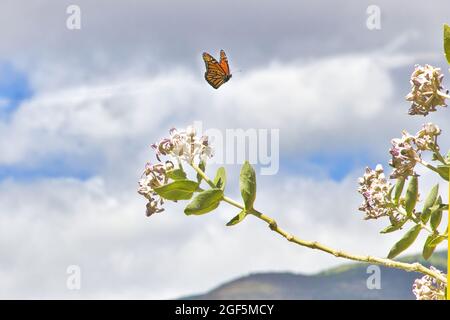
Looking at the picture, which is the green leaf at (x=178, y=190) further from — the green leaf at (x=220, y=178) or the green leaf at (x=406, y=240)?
the green leaf at (x=406, y=240)

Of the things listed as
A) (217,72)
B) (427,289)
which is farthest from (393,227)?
(217,72)

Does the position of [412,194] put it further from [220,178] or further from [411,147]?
[220,178]

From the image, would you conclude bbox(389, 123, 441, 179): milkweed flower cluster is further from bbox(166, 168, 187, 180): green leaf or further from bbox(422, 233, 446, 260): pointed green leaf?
bbox(166, 168, 187, 180): green leaf

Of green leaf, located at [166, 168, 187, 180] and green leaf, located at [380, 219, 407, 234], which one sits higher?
green leaf, located at [166, 168, 187, 180]

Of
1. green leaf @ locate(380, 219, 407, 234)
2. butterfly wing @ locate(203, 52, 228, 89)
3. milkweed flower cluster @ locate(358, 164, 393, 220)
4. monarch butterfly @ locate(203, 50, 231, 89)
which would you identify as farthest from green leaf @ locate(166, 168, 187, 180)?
butterfly wing @ locate(203, 52, 228, 89)
